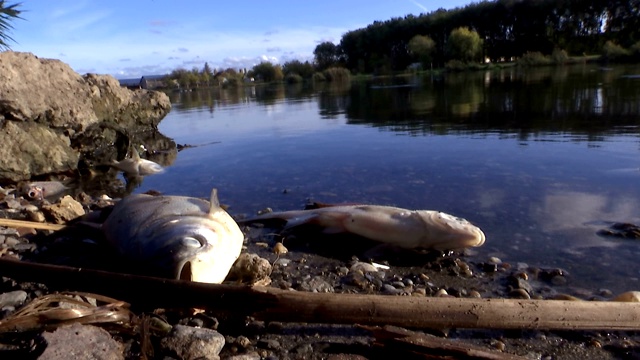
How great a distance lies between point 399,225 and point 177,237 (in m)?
2.24

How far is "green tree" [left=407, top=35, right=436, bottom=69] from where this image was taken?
7600 cm

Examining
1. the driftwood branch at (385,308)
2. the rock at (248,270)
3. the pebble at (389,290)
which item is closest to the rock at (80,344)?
the driftwood branch at (385,308)

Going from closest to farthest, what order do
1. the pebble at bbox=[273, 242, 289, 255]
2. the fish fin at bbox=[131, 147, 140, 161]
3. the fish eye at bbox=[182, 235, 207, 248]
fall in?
1. the fish eye at bbox=[182, 235, 207, 248]
2. the pebble at bbox=[273, 242, 289, 255]
3. the fish fin at bbox=[131, 147, 140, 161]

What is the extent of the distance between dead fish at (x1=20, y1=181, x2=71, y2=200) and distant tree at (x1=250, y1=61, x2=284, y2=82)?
263ft

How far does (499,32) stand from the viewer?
78.1 metres

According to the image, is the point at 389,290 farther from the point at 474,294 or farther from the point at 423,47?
the point at 423,47

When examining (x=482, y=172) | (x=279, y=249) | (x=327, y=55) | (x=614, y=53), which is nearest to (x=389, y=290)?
(x=279, y=249)

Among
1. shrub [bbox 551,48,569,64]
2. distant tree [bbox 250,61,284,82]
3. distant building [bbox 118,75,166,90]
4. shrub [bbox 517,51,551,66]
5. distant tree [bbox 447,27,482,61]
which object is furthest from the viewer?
distant tree [bbox 250,61,284,82]

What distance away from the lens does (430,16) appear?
278 feet

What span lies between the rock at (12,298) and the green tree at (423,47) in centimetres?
7731

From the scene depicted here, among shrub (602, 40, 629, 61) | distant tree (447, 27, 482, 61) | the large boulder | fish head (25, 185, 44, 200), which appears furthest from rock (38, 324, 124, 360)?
distant tree (447, 27, 482, 61)

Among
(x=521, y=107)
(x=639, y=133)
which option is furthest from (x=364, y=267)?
(x=521, y=107)

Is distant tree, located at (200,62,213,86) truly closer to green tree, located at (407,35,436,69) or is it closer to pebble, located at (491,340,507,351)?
green tree, located at (407,35,436,69)

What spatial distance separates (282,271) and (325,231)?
945 mm
